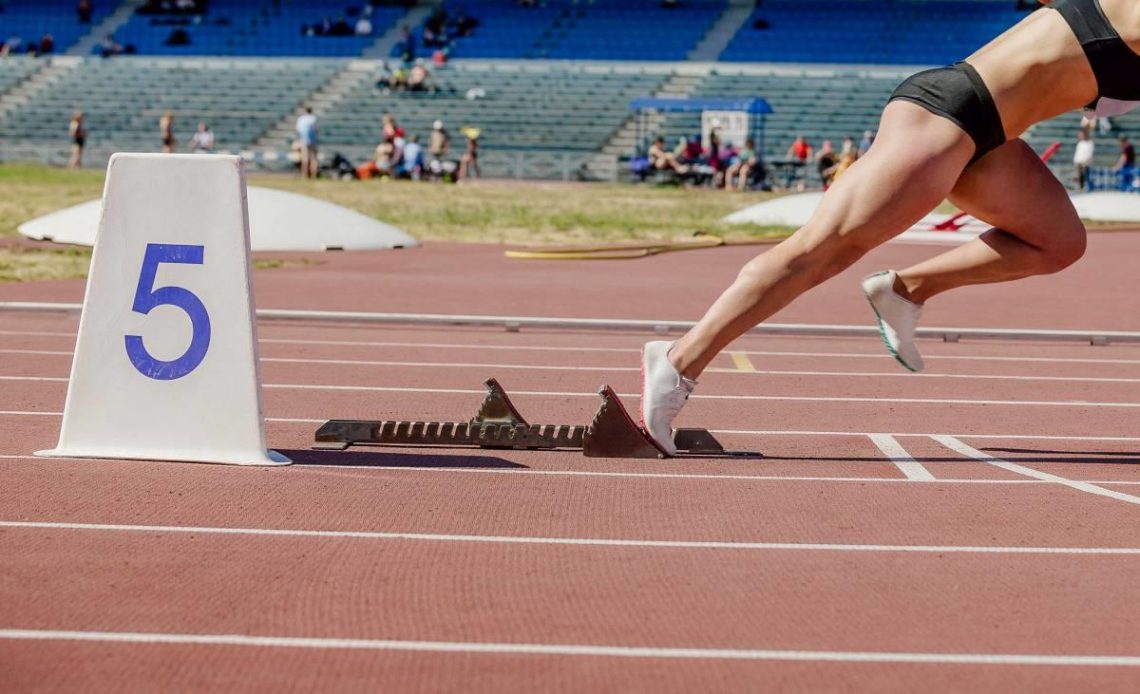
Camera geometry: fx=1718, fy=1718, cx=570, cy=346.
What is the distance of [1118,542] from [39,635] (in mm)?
2874

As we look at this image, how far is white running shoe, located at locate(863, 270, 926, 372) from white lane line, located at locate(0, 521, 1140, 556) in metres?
1.47

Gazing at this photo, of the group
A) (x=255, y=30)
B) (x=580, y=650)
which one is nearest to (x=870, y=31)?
(x=255, y=30)

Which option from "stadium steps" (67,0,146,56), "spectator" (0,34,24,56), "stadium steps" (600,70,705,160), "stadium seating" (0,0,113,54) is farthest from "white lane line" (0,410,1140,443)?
"spectator" (0,34,24,56)

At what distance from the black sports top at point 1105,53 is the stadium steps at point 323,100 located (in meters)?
41.1

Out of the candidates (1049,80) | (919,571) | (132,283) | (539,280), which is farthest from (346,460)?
(539,280)

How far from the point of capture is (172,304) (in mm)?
5609

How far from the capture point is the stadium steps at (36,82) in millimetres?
50084

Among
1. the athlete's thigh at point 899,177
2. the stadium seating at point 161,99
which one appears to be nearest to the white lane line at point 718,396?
the athlete's thigh at point 899,177

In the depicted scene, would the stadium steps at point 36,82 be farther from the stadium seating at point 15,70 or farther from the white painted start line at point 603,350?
the white painted start line at point 603,350

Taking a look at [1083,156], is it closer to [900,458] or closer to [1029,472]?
[900,458]

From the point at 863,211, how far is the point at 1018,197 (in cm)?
65

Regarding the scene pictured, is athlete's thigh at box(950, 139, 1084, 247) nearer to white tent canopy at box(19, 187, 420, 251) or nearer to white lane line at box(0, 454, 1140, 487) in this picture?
white lane line at box(0, 454, 1140, 487)

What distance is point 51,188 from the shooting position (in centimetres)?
3256

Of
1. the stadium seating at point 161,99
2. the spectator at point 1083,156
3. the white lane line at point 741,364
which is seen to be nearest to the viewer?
the white lane line at point 741,364
